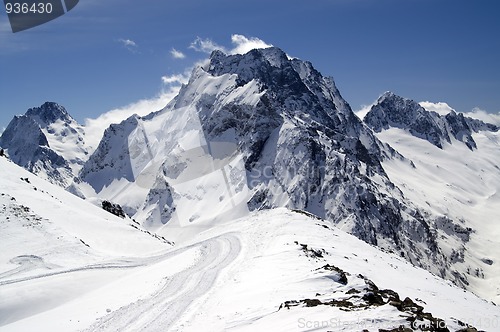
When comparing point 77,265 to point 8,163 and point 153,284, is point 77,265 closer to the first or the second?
point 153,284

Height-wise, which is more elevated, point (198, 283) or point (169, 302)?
point (169, 302)

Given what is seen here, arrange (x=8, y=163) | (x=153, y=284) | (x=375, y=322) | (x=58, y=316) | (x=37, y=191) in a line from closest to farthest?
(x=375, y=322) < (x=58, y=316) < (x=153, y=284) < (x=37, y=191) < (x=8, y=163)

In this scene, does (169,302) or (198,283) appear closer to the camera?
(169,302)

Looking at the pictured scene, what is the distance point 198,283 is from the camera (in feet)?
94.6

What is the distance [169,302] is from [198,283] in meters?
4.11

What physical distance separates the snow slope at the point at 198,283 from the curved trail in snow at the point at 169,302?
65 mm

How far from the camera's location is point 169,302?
24922mm

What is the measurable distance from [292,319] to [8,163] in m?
53.0

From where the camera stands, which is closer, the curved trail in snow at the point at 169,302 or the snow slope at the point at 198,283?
the snow slope at the point at 198,283

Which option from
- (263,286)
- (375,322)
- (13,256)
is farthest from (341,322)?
(13,256)

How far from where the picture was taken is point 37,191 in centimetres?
Result: 5188

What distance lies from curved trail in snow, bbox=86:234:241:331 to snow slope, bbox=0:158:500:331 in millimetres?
65

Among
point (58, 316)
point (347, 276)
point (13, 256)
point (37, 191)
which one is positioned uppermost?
point (37, 191)

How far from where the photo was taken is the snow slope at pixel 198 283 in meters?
19.7
